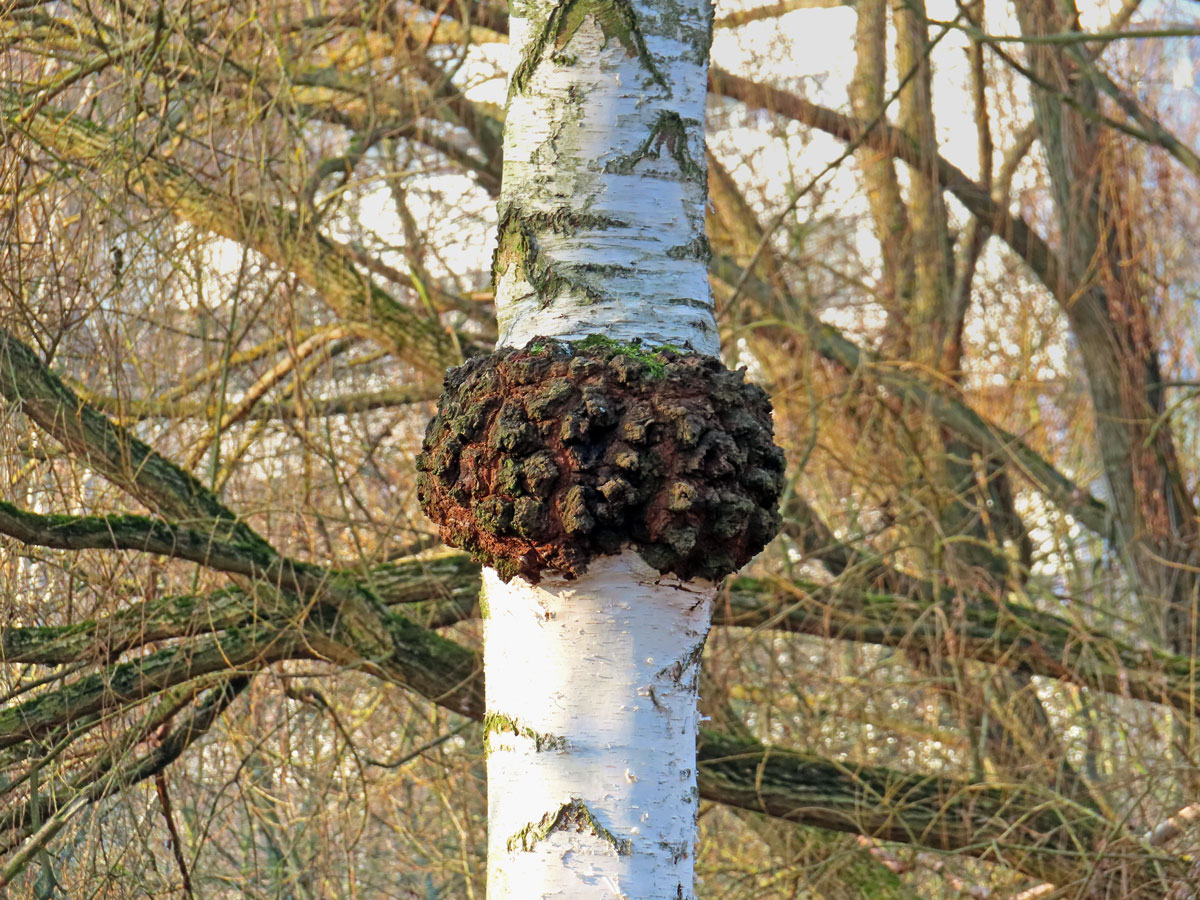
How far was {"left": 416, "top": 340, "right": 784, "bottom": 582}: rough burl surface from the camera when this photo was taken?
3.64 feet

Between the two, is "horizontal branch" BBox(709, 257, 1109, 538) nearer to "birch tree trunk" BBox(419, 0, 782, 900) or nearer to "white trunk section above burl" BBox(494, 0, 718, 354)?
"white trunk section above burl" BBox(494, 0, 718, 354)

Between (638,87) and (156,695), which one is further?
(156,695)

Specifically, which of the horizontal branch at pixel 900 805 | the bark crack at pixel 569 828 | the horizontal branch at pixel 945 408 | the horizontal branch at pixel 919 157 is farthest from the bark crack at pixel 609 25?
the horizontal branch at pixel 919 157

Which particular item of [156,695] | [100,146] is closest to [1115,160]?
[100,146]

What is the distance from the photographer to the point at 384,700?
3.26m

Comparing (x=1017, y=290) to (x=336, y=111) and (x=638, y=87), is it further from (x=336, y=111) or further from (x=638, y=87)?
(x=638, y=87)

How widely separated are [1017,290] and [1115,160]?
2.16 ft

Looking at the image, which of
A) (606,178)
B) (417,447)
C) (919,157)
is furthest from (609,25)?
(919,157)

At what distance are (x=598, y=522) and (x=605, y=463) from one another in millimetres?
56

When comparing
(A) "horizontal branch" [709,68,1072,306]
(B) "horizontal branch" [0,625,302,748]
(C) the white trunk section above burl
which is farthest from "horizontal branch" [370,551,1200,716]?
(C) the white trunk section above burl

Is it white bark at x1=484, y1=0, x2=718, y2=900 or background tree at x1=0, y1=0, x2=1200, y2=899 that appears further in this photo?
background tree at x1=0, y1=0, x2=1200, y2=899

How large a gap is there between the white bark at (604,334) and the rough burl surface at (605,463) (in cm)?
4

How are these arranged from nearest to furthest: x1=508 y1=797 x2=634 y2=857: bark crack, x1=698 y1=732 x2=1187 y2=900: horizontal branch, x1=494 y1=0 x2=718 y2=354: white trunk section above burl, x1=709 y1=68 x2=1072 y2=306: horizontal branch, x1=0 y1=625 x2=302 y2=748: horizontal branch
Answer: x1=508 y1=797 x2=634 y2=857: bark crack < x1=494 y1=0 x2=718 y2=354: white trunk section above burl < x1=0 y1=625 x2=302 y2=748: horizontal branch < x1=698 y1=732 x2=1187 y2=900: horizontal branch < x1=709 y1=68 x2=1072 y2=306: horizontal branch

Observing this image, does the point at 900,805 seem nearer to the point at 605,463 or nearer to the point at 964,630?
the point at 964,630
